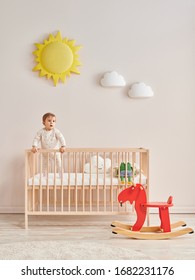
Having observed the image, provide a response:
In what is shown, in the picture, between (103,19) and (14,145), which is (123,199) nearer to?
(14,145)

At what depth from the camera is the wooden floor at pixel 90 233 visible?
3.66 metres

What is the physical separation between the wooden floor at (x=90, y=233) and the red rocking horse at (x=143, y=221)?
0.17ft

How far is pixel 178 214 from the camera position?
5074 millimetres

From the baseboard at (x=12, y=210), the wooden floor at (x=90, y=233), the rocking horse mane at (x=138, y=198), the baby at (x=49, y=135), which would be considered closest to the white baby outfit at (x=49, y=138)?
the baby at (x=49, y=135)

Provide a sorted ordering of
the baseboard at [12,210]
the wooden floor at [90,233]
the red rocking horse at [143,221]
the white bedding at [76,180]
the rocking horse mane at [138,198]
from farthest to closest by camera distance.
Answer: the baseboard at [12,210] → the white bedding at [76,180] → the rocking horse mane at [138,198] → the red rocking horse at [143,221] → the wooden floor at [90,233]

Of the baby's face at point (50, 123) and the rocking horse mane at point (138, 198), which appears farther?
the baby's face at point (50, 123)

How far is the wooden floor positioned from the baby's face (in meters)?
0.80

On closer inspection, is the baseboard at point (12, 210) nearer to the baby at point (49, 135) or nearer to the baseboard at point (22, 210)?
the baseboard at point (22, 210)

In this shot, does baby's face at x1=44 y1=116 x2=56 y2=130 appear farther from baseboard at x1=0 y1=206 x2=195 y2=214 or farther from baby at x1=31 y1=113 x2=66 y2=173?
baseboard at x1=0 y1=206 x2=195 y2=214

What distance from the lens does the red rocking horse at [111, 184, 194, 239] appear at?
4.00 metres

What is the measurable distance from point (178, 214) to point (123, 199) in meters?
1.11

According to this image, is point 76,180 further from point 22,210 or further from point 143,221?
point 22,210
